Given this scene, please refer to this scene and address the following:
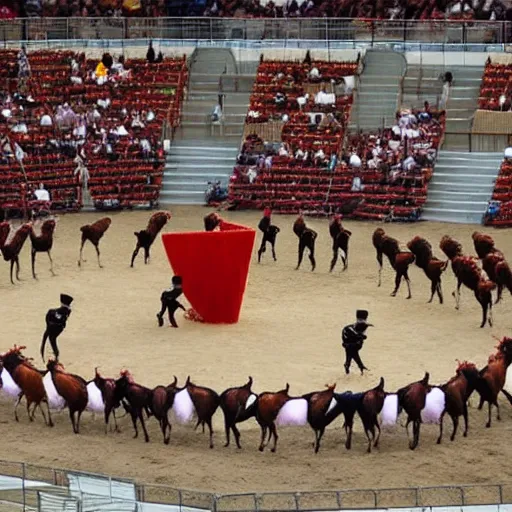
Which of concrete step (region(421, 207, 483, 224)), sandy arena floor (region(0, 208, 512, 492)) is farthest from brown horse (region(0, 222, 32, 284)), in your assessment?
concrete step (region(421, 207, 483, 224))

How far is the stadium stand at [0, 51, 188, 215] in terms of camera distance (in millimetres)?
46125

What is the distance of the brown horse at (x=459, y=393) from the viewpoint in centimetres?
2577

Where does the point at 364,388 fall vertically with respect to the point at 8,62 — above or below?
below

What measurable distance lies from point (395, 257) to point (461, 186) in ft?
33.8

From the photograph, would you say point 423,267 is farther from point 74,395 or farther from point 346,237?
point 74,395

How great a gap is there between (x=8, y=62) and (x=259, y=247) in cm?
1422

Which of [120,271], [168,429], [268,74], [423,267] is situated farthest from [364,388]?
[268,74]

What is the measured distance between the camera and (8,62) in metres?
51.5

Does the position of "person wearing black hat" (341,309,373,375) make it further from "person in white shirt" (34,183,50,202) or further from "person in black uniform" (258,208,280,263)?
"person in white shirt" (34,183,50,202)

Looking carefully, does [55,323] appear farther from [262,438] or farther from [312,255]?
[312,255]

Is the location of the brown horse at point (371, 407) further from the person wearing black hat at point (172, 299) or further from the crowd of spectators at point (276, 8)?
the crowd of spectators at point (276, 8)

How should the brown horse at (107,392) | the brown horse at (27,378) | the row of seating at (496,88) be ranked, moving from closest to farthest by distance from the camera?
the brown horse at (107,392) → the brown horse at (27,378) → the row of seating at (496,88)

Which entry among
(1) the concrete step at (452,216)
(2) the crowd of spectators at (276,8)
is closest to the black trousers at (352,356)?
(1) the concrete step at (452,216)

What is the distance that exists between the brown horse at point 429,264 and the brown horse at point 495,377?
744 cm
